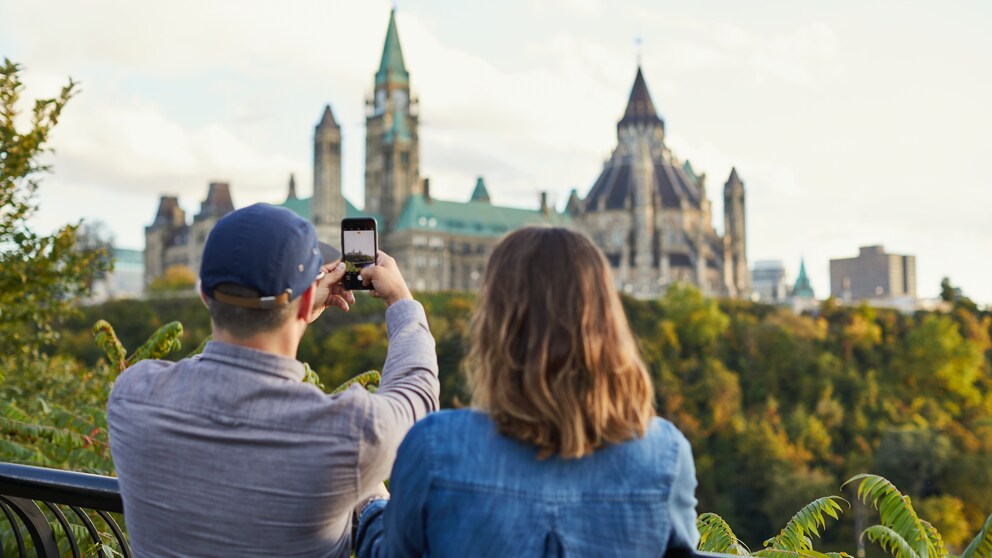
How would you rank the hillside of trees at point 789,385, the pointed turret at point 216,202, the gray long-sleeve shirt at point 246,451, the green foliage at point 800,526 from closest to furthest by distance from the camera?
the gray long-sleeve shirt at point 246,451, the green foliage at point 800,526, the hillside of trees at point 789,385, the pointed turret at point 216,202

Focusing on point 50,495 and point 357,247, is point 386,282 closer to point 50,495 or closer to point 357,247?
point 357,247

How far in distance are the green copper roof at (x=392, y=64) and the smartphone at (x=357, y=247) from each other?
395ft

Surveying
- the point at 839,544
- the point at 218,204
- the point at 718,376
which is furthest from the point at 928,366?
the point at 218,204

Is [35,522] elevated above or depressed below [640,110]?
below

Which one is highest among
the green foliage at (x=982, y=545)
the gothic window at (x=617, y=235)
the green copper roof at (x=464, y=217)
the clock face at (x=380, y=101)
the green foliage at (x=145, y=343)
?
the clock face at (x=380, y=101)

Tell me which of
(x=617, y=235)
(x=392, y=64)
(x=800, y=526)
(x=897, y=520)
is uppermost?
(x=392, y=64)

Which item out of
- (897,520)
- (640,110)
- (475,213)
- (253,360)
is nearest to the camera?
(253,360)

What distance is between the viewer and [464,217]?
407 feet

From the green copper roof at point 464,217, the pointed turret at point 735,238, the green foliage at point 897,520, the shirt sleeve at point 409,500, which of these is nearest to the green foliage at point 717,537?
the green foliage at point 897,520

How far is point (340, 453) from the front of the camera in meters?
3.46

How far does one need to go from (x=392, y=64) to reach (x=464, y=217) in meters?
20.1

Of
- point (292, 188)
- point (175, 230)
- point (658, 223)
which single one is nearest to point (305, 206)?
point (292, 188)

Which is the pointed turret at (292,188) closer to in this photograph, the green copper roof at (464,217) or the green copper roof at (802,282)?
the green copper roof at (464,217)

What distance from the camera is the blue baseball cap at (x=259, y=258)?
11.7 feet
